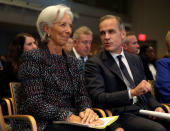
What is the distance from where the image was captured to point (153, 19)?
12.5 metres

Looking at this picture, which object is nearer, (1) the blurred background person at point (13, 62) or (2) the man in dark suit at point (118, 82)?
(2) the man in dark suit at point (118, 82)

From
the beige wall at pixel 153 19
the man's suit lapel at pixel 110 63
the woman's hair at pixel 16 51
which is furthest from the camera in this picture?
the beige wall at pixel 153 19

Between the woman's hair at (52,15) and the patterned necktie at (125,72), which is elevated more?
the woman's hair at (52,15)

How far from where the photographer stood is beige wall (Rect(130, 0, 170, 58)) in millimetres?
12070

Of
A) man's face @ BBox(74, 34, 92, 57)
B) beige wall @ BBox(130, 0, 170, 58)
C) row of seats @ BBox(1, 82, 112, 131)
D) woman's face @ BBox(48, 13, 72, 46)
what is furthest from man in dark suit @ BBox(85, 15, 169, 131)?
beige wall @ BBox(130, 0, 170, 58)

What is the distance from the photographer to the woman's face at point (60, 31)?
2365mm

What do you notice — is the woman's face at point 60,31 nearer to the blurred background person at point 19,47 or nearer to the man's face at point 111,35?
the man's face at point 111,35

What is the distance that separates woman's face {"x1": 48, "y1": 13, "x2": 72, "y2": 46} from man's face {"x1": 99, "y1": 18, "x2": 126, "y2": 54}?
511 mm

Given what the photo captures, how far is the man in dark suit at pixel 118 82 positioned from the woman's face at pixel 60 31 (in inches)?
18.2

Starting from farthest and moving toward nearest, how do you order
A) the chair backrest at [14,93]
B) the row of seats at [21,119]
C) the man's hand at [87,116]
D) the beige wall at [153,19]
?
1. the beige wall at [153,19]
2. the chair backrest at [14,93]
3. the man's hand at [87,116]
4. the row of seats at [21,119]

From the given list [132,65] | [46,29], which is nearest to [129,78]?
[132,65]

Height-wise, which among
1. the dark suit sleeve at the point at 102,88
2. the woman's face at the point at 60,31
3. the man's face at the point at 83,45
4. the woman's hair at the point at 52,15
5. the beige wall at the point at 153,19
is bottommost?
the dark suit sleeve at the point at 102,88

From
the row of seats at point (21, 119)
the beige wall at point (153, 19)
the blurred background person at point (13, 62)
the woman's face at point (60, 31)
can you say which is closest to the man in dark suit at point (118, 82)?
the row of seats at point (21, 119)

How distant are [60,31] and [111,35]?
64cm
